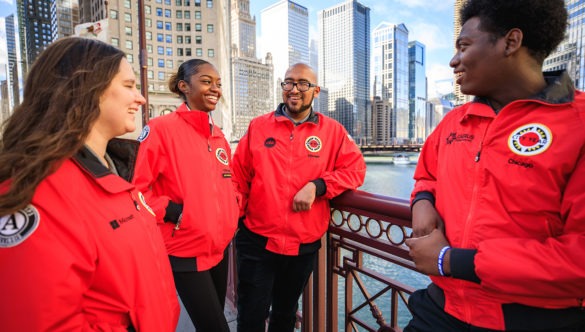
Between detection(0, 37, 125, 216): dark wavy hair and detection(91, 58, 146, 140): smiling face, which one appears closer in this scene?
detection(0, 37, 125, 216): dark wavy hair

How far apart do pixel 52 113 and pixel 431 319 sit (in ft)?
5.21

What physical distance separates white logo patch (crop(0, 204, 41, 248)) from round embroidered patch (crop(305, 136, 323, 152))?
173cm

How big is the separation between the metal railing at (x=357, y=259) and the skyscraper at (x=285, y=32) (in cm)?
16032

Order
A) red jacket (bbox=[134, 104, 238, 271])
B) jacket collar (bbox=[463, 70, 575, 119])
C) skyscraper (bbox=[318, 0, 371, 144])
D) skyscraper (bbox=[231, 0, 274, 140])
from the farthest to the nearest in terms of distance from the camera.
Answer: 1. skyscraper (bbox=[231, 0, 274, 140])
2. skyscraper (bbox=[318, 0, 371, 144])
3. red jacket (bbox=[134, 104, 238, 271])
4. jacket collar (bbox=[463, 70, 575, 119])

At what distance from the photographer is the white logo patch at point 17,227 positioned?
0.89 metres

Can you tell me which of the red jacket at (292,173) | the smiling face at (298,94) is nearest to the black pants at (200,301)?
the red jacket at (292,173)

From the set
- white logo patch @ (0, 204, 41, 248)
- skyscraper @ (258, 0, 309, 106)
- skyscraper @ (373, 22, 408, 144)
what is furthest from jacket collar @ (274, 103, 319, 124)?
skyscraper @ (258, 0, 309, 106)

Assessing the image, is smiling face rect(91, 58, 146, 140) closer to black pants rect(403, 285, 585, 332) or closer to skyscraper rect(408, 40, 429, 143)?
black pants rect(403, 285, 585, 332)

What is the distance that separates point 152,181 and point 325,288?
1.50 m

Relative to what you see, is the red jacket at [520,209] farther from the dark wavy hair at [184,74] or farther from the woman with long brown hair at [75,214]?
the dark wavy hair at [184,74]

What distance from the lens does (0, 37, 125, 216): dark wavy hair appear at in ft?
3.19

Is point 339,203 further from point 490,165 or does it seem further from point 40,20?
point 40,20

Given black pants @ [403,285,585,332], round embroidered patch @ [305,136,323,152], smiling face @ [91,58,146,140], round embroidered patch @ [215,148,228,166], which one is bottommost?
black pants @ [403,285,585,332]

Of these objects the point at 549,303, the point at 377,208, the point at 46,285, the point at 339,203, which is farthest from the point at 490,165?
the point at 46,285
